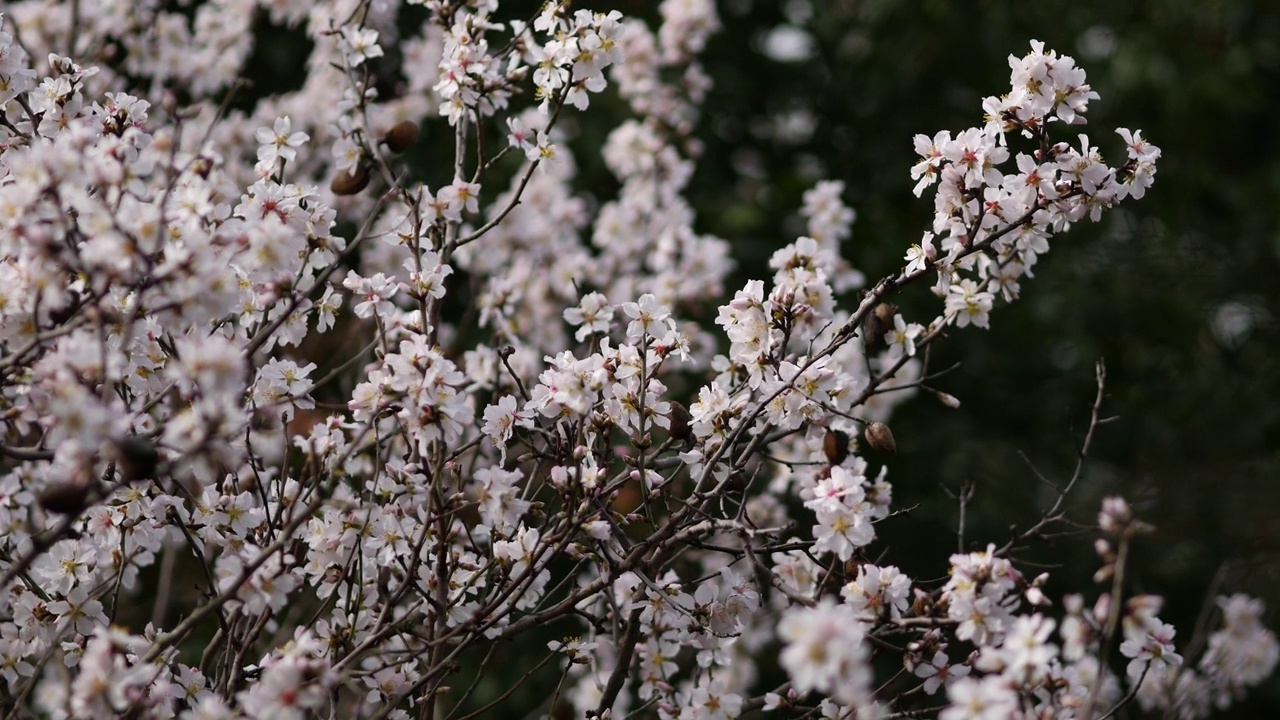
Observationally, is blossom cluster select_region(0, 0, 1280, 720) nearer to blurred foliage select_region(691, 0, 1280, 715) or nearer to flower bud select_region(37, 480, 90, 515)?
flower bud select_region(37, 480, 90, 515)

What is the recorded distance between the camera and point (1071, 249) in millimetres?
5738

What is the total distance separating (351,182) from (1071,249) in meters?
4.25

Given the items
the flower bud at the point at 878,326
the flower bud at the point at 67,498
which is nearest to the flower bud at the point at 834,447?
the flower bud at the point at 878,326

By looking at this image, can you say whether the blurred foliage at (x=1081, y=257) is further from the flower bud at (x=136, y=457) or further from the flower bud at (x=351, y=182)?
the flower bud at (x=136, y=457)

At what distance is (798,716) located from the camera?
7.16 ft

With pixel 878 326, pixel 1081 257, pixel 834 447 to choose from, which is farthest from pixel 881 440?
pixel 1081 257

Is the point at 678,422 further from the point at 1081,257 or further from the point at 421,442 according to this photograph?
the point at 1081,257

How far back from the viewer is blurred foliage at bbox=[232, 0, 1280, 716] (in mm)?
4992

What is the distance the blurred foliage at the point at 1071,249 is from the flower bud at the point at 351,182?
2389 mm

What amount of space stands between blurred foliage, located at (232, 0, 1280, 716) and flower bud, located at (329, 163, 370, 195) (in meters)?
2.39

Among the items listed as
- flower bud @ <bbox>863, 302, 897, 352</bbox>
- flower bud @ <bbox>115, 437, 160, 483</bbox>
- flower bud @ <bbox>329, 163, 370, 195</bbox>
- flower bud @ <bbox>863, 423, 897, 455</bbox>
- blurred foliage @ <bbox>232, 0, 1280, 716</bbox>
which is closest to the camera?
flower bud @ <bbox>115, 437, 160, 483</bbox>

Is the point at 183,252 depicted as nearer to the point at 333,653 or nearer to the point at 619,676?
the point at 333,653

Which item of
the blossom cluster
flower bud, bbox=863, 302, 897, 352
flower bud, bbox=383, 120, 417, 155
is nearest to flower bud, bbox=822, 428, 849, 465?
the blossom cluster

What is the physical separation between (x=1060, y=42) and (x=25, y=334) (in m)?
5.55
